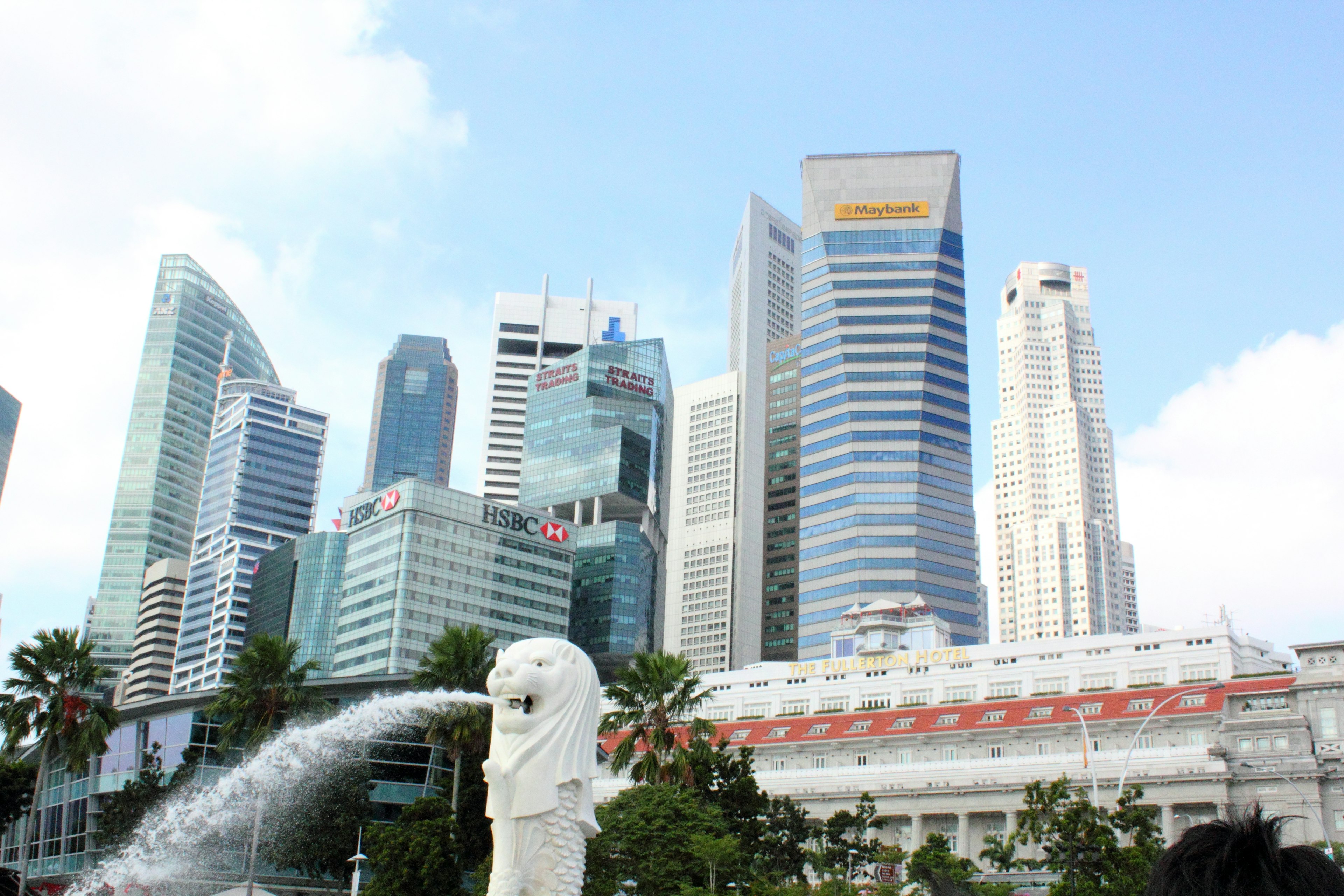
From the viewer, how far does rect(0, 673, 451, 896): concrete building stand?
68.2 meters

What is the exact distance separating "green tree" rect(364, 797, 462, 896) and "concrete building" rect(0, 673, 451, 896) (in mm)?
12303

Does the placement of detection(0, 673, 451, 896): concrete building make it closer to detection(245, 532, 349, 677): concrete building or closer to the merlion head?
the merlion head

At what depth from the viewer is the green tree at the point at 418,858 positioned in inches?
1973

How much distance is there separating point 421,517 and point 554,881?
121 metres

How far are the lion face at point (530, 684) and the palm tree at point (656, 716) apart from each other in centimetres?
2496

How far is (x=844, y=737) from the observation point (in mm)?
86250

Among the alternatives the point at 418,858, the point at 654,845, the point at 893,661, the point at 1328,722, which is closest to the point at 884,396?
the point at 893,661

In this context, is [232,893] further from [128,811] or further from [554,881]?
[554,881]

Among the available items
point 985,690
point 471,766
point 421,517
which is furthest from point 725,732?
point 421,517

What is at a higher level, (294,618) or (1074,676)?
(294,618)

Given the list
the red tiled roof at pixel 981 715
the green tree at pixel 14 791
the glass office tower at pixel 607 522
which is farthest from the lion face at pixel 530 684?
the glass office tower at pixel 607 522

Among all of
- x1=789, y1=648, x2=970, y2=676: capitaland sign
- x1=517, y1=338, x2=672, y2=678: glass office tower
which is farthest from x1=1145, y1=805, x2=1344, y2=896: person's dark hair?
x1=517, y1=338, x2=672, y2=678: glass office tower

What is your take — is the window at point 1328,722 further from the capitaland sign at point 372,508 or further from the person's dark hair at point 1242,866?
the capitaland sign at point 372,508

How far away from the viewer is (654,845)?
47.9 m
